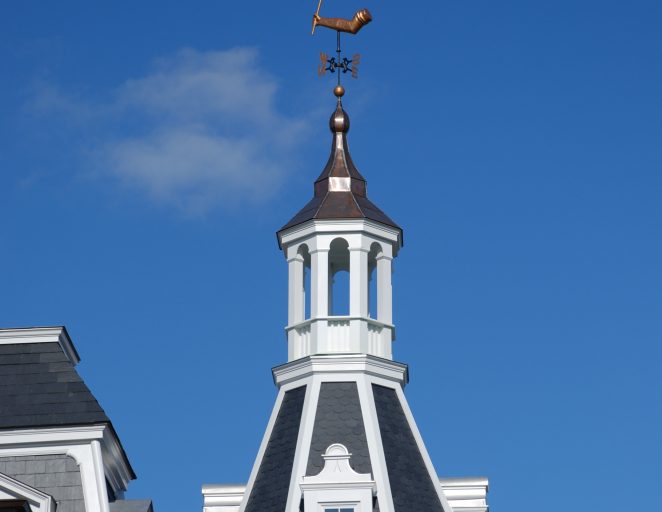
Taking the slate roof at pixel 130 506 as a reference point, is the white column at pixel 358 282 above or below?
above

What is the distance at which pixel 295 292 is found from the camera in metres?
57.2

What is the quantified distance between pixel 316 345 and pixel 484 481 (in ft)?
18.1

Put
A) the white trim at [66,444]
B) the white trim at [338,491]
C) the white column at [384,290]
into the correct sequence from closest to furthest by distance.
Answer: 1. the white trim at [66,444]
2. the white trim at [338,491]
3. the white column at [384,290]

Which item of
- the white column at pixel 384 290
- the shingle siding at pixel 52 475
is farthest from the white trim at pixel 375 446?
the shingle siding at pixel 52 475

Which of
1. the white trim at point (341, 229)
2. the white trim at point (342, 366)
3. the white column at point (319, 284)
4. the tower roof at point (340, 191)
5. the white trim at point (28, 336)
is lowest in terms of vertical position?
the white trim at point (28, 336)

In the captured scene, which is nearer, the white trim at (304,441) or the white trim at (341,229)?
the white trim at (304,441)

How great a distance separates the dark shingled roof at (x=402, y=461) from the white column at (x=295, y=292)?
3343mm

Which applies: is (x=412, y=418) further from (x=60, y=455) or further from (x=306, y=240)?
(x=60, y=455)

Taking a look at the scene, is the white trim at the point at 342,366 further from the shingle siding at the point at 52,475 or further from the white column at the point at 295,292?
the shingle siding at the point at 52,475

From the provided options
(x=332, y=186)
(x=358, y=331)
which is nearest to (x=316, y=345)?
(x=358, y=331)

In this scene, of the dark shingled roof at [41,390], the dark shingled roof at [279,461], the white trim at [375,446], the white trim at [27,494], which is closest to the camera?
the white trim at [27,494]

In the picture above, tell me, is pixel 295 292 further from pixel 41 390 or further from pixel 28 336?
pixel 41 390

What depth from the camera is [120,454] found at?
4734cm

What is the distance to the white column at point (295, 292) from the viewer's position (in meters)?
57.0
